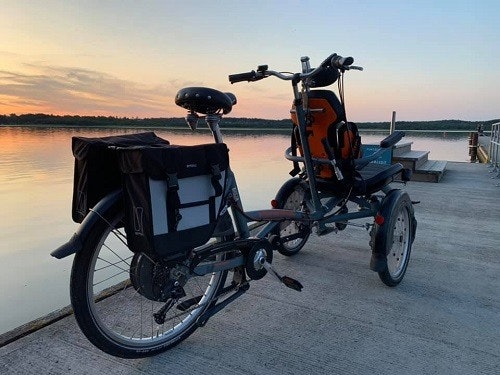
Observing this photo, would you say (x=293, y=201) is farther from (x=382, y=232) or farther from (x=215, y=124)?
(x=215, y=124)

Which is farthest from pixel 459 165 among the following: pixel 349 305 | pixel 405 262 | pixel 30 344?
pixel 30 344

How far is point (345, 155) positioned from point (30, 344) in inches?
89.1

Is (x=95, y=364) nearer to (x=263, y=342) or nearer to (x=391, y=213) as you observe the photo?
(x=263, y=342)

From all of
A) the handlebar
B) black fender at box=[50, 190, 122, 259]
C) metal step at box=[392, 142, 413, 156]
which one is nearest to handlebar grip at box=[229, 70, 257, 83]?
the handlebar

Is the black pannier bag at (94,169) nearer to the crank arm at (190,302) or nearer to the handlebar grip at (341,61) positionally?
the crank arm at (190,302)

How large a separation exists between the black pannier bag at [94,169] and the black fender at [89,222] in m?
0.05

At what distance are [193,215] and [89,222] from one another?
0.45 m

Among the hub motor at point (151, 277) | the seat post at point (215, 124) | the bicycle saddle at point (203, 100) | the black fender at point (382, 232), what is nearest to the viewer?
the hub motor at point (151, 277)

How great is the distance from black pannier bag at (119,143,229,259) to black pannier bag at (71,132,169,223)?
0.13 metres

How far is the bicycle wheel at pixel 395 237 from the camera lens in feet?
9.17

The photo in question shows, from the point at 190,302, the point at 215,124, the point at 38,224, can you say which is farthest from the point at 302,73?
the point at 38,224

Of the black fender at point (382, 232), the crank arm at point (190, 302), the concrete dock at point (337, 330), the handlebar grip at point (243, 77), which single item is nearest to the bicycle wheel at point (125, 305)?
the crank arm at point (190, 302)

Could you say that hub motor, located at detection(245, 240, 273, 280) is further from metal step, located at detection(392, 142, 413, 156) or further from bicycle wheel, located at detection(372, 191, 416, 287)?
metal step, located at detection(392, 142, 413, 156)

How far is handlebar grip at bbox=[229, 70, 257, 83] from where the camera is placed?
255cm
